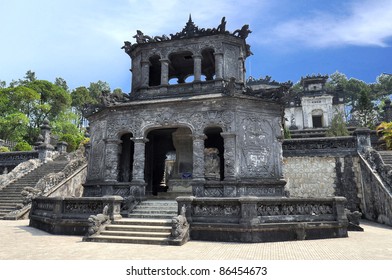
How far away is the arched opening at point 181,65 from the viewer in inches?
620

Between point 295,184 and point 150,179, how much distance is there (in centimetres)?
849

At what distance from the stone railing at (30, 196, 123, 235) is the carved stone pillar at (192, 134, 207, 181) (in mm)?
3458

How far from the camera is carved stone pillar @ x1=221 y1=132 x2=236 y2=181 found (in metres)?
12.0

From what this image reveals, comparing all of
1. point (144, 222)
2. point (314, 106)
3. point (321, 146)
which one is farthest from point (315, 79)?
point (144, 222)

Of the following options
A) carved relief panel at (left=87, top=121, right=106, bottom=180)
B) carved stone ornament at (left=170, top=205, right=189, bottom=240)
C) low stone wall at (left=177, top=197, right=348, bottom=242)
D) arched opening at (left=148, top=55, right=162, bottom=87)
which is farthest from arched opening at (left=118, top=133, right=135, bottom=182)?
carved stone ornament at (left=170, top=205, right=189, bottom=240)

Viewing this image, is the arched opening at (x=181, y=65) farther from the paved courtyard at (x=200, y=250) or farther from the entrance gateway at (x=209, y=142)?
the paved courtyard at (x=200, y=250)

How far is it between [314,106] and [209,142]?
31995mm

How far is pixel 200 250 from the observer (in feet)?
23.6

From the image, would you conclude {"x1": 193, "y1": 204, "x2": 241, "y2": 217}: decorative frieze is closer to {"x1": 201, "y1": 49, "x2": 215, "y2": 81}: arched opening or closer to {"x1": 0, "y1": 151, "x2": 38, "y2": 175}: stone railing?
{"x1": 201, "y1": 49, "x2": 215, "y2": 81}: arched opening

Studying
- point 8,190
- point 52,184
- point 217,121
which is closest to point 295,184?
point 217,121

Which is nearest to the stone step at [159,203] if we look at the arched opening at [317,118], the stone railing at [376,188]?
the stone railing at [376,188]

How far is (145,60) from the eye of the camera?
15484mm

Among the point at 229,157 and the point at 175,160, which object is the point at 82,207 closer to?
the point at 229,157

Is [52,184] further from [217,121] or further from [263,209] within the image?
[263,209]
